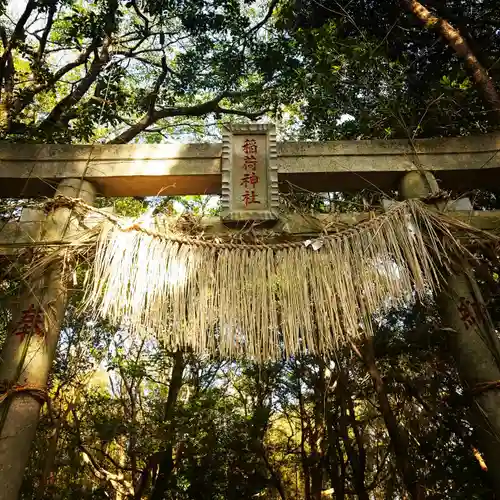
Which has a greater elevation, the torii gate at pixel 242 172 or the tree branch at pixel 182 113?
the tree branch at pixel 182 113

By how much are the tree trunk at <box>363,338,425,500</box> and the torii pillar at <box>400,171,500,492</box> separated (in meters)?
1.41

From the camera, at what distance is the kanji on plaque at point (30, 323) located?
2086 millimetres

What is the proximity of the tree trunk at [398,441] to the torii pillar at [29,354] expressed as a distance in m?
2.43

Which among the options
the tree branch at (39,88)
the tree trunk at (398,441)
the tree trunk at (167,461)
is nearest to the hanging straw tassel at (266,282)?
the tree trunk at (398,441)

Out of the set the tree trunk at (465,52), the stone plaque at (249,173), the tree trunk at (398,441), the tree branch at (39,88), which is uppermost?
the tree branch at (39,88)

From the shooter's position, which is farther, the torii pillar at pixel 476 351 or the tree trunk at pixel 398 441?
the tree trunk at pixel 398 441

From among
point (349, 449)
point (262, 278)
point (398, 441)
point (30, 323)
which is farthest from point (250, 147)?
point (349, 449)

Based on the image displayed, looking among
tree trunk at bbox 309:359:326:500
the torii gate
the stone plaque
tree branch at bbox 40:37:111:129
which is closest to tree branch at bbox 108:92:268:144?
tree branch at bbox 40:37:111:129

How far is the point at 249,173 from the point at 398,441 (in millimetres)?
2247

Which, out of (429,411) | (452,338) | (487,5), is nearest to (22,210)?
(452,338)

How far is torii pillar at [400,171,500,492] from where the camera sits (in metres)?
1.91

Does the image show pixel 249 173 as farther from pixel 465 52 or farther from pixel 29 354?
pixel 465 52

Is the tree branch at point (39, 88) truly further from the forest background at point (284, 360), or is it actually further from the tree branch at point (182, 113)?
the tree branch at point (182, 113)

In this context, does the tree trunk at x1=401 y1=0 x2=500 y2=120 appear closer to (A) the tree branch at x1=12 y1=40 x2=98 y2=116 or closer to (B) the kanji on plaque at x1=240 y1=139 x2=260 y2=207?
(B) the kanji on plaque at x1=240 y1=139 x2=260 y2=207
